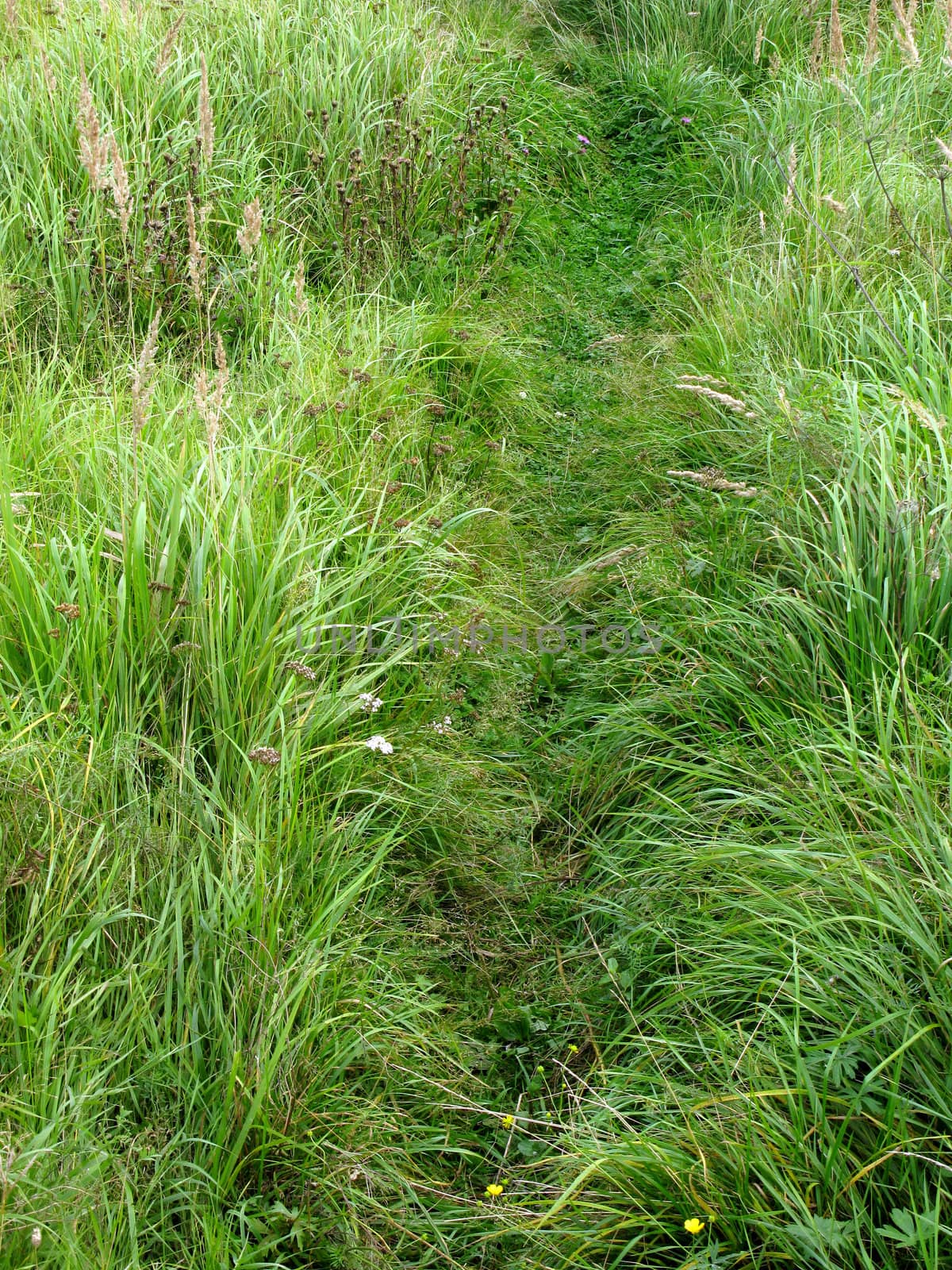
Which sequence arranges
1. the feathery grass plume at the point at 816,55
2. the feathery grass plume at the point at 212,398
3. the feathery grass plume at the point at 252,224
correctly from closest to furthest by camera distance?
the feathery grass plume at the point at 212,398 < the feathery grass plume at the point at 252,224 < the feathery grass plume at the point at 816,55

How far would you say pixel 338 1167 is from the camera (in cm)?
224

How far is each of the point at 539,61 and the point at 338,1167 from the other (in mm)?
7370

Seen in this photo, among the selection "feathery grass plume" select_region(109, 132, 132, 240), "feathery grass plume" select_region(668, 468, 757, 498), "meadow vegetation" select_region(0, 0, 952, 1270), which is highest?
"feathery grass plume" select_region(109, 132, 132, 240)

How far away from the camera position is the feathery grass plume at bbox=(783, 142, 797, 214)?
421 centimetres

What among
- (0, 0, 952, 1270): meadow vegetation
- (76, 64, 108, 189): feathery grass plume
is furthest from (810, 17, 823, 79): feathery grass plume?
(76, 64, 108, 189): feathery grass plume

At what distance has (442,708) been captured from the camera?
3.55 meters

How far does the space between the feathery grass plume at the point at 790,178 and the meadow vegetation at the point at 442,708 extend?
75 mm

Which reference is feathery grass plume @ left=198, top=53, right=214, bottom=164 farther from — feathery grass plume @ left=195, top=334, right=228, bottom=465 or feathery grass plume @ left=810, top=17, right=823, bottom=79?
feathery grass plume @ left=810, top=17, right=823, bottom=79

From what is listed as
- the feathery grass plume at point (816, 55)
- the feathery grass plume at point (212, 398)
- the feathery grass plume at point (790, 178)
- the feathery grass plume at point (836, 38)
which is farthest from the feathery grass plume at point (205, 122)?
the feathery grass plume at point (816, 55)

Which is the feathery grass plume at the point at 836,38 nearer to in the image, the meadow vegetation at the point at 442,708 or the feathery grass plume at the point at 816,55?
the meadow vegetation at the point at 442,708

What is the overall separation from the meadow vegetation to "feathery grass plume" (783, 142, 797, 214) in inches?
3.0

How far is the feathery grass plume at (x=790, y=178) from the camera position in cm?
421

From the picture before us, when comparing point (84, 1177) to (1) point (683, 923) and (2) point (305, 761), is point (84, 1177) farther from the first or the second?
(1) point (683, 923)

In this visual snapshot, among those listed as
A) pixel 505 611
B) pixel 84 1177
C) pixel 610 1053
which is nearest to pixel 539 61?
pixel 505 611
